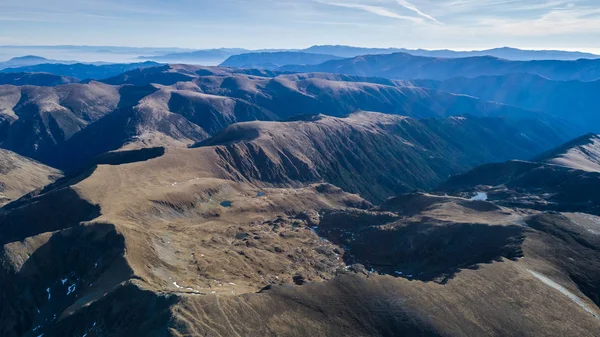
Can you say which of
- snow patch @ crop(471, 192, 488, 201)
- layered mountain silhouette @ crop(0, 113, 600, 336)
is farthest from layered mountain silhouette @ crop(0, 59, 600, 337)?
snow patch @ crop(471, 192, 488, 201)

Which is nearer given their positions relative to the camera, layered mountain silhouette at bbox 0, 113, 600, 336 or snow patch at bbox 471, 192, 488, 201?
layered mountain silhouette at bbox 0, 113, 600, 336

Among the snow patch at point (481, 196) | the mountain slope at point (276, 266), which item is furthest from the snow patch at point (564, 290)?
the snow patch at point (481, 196)

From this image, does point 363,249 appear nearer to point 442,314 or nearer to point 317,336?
point 442,314

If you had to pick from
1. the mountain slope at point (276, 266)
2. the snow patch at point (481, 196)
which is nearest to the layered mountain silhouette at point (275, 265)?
the mountain slope at point (276, 266)

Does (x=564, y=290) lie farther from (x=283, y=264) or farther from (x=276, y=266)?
(x=276, y=266)

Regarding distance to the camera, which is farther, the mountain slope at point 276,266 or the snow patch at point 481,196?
the snow patch at point 481,196

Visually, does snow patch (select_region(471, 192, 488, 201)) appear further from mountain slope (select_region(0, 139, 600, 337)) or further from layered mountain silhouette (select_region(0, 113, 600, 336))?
layered mountain silhouette (select_region(0, 113, 600, 336))

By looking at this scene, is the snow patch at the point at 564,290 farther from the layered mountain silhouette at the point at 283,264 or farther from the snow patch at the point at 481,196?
the snow patch at the point at 481,196

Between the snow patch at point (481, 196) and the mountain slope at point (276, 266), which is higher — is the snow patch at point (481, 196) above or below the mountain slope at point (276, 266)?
below

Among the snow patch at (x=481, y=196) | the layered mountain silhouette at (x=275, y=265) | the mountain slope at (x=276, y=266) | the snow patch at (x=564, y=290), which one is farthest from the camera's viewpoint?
the snow patch at (x=481, y=196)

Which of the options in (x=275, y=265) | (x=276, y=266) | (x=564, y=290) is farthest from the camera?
(x=275, y=265)

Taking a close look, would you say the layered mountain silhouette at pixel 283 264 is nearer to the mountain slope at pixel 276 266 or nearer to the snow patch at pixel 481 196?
the mountain slope at pixel 276 266

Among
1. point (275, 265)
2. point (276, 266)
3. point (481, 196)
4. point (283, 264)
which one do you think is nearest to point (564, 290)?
point (283, 264)

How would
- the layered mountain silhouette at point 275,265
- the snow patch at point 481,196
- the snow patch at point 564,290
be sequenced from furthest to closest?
the snow patch at point 481,196 < the snow patch at point 564,290 < the layered mountain silhouette at point 275,265
